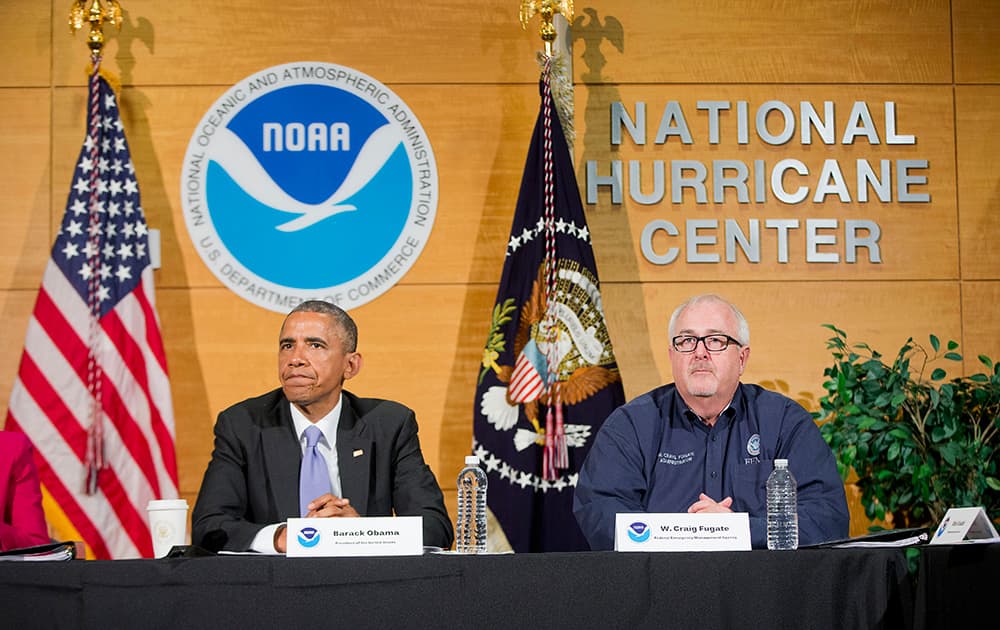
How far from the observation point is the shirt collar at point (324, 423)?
3.22 metres

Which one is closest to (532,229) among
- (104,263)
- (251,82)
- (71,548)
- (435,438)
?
(435,438)

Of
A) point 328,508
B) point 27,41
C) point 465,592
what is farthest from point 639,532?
point 27,41

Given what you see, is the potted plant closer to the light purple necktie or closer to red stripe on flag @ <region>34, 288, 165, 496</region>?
the light purple necktie

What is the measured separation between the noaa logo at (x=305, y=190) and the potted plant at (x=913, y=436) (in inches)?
68.7

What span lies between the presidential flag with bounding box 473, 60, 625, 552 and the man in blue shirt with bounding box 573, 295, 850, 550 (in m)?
1.03

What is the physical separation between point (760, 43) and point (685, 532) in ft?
9.97

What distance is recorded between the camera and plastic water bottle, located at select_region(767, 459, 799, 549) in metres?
2.51

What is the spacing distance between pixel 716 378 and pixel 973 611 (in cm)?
113

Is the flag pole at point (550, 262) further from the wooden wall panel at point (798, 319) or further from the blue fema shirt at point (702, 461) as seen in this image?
the blue fema shirt at point (702, 461)

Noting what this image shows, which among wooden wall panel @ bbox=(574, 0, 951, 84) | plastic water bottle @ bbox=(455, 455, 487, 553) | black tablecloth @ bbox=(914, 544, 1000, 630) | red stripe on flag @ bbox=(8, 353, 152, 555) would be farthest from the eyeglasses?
red stripe on flag @ bbox=(8, 353, 152, 555)

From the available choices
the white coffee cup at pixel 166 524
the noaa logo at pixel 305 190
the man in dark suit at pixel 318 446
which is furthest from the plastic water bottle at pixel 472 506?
the noaa logo at pixel 305 190

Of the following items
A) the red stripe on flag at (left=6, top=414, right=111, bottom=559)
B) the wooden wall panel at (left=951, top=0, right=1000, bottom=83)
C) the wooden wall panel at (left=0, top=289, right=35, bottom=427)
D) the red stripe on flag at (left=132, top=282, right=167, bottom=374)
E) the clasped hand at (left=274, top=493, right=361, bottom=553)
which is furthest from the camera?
the wooden wall panel at (left=951, top=0, right=1000, bottom=83)

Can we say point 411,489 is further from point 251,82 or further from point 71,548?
point 251,82

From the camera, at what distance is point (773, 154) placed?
470 cm
